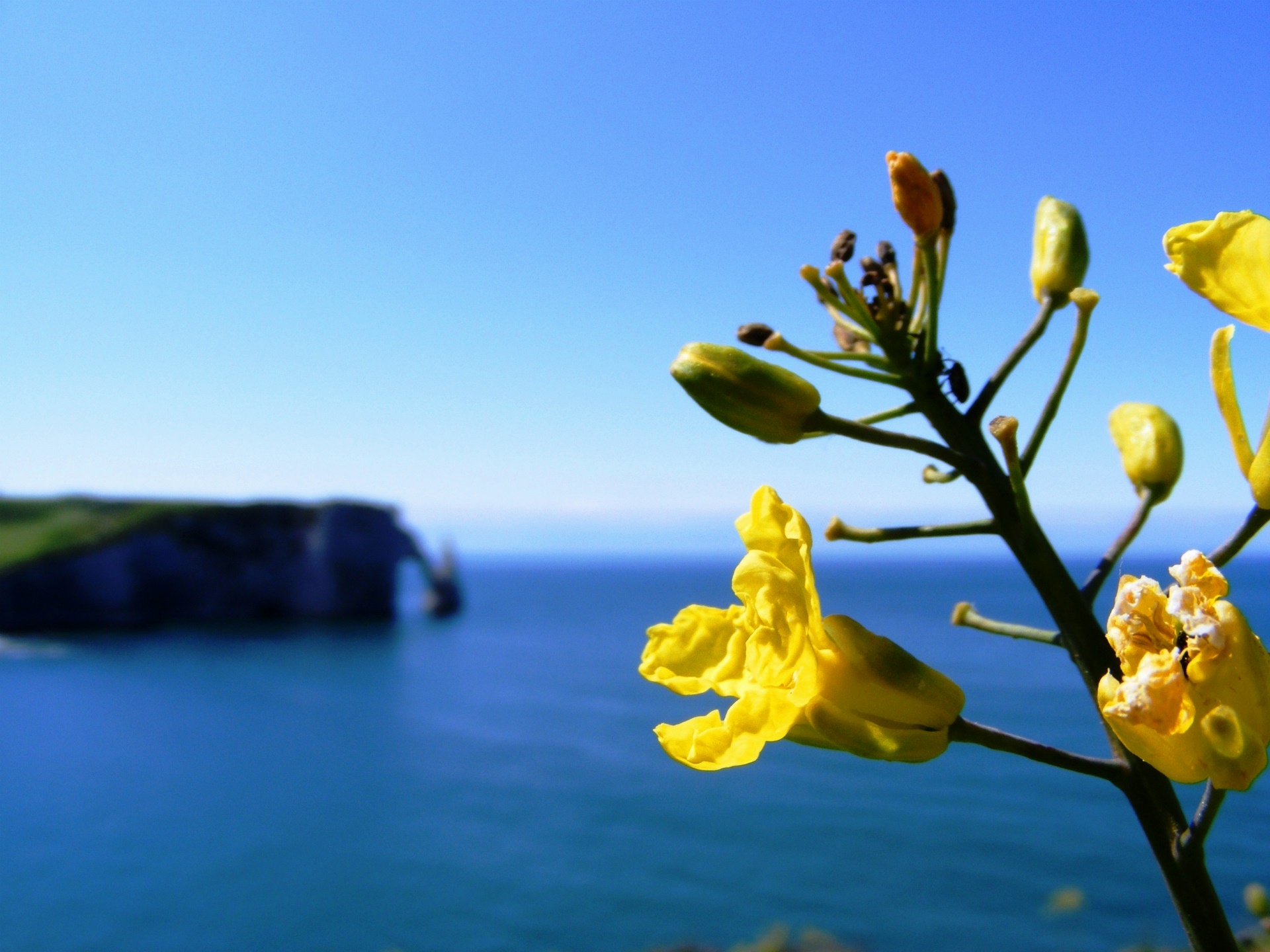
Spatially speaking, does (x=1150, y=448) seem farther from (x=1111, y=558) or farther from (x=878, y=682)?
(x=878, y=682)

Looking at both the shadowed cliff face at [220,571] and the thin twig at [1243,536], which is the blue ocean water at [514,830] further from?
the thin twig at [1243,536]

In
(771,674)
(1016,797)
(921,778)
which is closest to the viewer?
(771,674)

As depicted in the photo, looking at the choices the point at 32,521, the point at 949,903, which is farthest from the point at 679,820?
the point at 32,521

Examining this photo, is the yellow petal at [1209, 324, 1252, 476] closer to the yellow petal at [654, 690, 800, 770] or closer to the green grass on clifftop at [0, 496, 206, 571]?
the yellow petal at [654, 690, 800, 770]

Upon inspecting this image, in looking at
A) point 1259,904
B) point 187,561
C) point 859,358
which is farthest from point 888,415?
point 187,561

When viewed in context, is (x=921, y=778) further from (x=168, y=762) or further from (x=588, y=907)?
(x=168, y=762)
